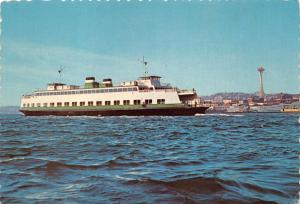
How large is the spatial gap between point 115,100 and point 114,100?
22 cm

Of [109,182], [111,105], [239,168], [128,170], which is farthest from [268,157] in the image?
[111,105]

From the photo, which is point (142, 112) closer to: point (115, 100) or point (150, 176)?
point (115, 100)

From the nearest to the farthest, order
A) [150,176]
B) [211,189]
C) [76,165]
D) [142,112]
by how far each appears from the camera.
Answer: [211,189]
[150,176]
[76,165]
[142,112]

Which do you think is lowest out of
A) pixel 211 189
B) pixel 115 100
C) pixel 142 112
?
pixel 211 189

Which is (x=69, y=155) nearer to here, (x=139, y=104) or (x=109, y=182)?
(x=109, y=182)

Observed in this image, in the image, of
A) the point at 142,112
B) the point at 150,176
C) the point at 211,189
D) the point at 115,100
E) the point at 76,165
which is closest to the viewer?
the point at 211,189

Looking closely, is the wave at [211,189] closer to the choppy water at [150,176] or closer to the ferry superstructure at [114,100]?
the choppy water at [150,176]

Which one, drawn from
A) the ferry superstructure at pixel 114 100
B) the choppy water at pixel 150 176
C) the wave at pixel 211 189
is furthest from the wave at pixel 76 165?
the ferry superstructure at pixel 114 100

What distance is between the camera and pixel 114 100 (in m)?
50.1

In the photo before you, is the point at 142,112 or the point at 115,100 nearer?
the point at 142,112

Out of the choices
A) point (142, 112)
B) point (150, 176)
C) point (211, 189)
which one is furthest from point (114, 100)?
point (211, 189)

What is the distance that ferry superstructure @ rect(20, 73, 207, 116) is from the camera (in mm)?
44594

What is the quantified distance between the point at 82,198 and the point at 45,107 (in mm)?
56075

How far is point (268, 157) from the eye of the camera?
8.66 meters
